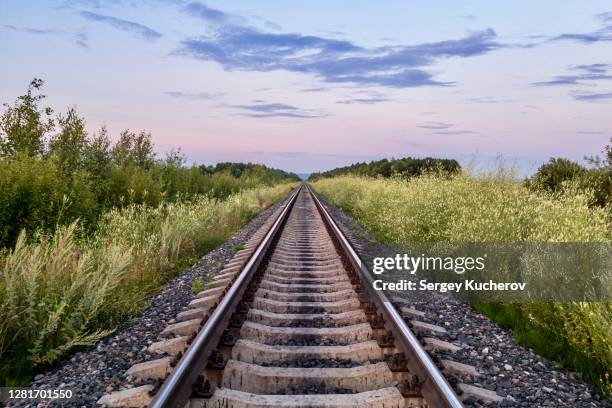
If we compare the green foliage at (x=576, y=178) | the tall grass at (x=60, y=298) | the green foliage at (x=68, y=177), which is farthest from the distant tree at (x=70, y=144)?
the green foliage at (x=576, y=178)

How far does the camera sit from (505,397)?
361cm

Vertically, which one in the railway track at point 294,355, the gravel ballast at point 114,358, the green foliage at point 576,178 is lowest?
the gravel ballast at point 114,358

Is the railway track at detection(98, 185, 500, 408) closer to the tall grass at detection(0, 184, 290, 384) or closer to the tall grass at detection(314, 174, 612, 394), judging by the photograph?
the tall grass at detection(0, 184, 290, 384)

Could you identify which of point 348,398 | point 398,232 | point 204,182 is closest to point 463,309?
point 348,398

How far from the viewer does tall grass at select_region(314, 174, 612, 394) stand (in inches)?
170

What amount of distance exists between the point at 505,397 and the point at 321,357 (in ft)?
4.74

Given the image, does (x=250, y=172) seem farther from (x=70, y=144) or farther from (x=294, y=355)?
(x=294, y=355)

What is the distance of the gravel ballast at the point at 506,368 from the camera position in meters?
3.66

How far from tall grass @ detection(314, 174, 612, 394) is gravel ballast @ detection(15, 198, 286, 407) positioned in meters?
3.73

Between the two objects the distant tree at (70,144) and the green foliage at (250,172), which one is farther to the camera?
the green foliage at (250,172)

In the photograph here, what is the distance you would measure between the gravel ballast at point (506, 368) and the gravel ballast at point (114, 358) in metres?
2.64

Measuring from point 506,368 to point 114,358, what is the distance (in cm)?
344

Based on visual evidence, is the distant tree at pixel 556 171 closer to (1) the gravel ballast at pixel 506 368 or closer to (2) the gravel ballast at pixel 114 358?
(1) the gravel ballast at pixel 506 368

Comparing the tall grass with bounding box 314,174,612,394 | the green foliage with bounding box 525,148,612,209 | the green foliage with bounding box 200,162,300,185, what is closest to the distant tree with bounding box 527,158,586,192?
the green foliage with bounding box 525,148,612,209
